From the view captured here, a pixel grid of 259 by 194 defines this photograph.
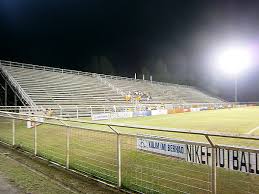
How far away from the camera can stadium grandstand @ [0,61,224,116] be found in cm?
2917

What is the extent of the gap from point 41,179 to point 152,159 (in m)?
2.53

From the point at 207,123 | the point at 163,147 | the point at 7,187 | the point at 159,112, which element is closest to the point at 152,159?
the point at 163,147

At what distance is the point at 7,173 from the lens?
6.89m

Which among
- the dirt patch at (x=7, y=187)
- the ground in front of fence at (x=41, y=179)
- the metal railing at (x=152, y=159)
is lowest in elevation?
the dirt patch at (x=7, y=187)

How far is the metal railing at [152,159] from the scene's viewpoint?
172 inches

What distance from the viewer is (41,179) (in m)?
6.34

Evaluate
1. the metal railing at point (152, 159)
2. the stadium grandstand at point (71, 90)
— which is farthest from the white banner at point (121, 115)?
the metal railing at point (152, 159)

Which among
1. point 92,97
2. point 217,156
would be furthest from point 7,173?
point 92,97

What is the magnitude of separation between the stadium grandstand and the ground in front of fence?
16143 millimetres

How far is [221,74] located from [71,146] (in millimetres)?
86426

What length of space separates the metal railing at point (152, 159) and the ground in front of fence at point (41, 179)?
13.4 inches

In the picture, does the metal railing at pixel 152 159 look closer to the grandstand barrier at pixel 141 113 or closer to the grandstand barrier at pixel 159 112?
the grandstand barrier at pixel 141 113

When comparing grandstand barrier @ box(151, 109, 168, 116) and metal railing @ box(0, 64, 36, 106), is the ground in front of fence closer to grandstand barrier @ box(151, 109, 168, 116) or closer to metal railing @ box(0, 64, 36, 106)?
metal railing @ box(0, 64, 36, 106)

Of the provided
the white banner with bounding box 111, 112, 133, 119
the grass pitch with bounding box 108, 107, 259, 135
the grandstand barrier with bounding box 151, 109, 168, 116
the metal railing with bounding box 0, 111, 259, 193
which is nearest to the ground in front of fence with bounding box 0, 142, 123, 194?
the metal railing with bounding box 0, 111, 259, 193
